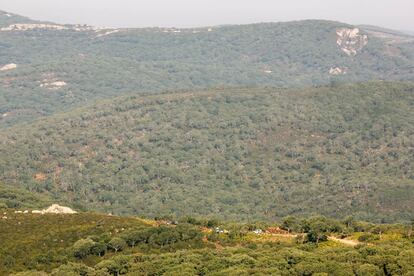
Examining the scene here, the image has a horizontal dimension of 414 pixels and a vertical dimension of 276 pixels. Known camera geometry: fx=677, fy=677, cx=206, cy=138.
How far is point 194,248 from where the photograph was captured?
95188 millimetres

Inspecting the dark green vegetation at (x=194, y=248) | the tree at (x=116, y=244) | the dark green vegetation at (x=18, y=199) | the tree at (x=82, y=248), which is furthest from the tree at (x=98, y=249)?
the dark green vegetation at (x=18, y=199)

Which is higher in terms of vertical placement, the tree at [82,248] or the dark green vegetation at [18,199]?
the tree at [82,248]

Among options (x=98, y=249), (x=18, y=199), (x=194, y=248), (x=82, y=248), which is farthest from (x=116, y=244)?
(x=18, y=199)

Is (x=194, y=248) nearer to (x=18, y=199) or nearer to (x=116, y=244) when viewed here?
(x=116, y=244)

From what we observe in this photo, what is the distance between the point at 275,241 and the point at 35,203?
70.0 metres

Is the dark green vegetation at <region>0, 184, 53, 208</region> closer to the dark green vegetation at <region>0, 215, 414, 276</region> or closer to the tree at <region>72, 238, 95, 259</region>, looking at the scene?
the dark green vegetation at <region>0, 215, 414, 276</region>

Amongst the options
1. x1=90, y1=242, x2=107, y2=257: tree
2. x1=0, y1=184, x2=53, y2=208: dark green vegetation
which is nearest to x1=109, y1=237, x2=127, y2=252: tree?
x1=90, y1=242, x2=107, y2=257: tree

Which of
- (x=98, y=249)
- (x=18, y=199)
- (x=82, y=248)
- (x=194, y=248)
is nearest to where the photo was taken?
(x=82, y=248)

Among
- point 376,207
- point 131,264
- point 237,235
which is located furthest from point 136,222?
→ point 376,207

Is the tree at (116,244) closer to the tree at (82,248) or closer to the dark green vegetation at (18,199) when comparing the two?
the tree at (82,248)

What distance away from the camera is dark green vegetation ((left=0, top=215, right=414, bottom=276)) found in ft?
259

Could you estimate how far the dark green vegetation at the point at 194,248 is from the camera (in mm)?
78875

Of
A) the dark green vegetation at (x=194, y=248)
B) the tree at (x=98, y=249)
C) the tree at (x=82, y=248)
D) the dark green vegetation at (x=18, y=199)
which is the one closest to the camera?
the dark green vegetation at (x=194, y=248)

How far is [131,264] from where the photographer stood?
85625 millimetres
